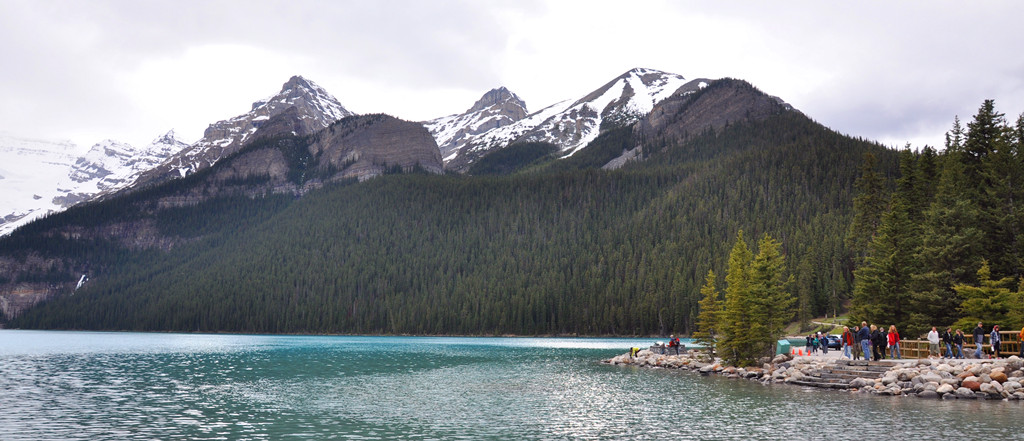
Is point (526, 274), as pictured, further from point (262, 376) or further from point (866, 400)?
point (866, 400)

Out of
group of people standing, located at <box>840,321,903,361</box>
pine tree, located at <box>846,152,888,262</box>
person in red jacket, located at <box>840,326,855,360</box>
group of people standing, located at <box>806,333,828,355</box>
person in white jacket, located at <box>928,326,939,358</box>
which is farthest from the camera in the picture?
pine tree, located at <box>846,152,888,262</box>

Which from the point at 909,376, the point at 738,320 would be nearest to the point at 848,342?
the point at 909,376

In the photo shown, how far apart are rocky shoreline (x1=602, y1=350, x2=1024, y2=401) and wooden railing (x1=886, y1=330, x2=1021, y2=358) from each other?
2807mm

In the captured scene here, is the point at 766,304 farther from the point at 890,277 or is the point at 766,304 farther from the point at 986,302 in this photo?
the point at 986,302

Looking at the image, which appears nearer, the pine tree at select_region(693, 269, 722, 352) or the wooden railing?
the wooden railing

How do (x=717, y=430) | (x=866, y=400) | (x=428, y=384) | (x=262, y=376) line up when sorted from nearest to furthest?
(x=717, y=430), (x=866, y=400), (x=428, y=384), (x=262, y=376)

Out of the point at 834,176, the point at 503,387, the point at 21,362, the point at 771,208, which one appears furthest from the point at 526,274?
the point at 503,387

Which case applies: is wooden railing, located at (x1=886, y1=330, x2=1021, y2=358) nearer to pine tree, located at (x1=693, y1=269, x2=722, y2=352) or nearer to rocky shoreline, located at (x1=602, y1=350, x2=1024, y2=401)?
rocky shoreline, located at (x1=602, y1=350, x2=1024, y2=401)

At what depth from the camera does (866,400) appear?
36.7 meters

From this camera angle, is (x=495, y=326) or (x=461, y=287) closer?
(x=495, y=326)

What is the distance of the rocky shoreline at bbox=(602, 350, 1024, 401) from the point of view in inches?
1444

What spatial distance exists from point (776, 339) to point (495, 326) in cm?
11142

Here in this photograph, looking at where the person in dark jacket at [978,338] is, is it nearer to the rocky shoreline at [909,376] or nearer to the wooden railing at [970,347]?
the wooden railing at [970,347]

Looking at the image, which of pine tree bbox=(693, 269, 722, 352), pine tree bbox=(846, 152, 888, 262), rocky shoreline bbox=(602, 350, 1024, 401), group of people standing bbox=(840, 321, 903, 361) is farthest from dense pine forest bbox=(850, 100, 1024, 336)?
pine tree bbox=(846, 152, 888, 262)
